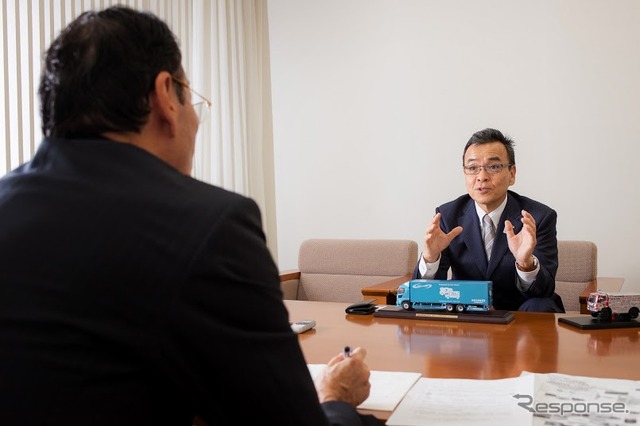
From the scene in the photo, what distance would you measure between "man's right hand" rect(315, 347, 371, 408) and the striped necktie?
1.70 meters

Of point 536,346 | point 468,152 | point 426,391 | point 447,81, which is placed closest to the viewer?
point 426,391

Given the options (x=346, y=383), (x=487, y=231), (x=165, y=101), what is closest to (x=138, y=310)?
(x=165, y=101)

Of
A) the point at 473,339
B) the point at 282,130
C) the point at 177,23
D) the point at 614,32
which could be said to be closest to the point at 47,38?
the point at 177,23

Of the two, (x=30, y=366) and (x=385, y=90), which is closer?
(x=30, y=366)

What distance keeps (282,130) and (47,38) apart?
2.18m

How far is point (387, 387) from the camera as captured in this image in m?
1.30

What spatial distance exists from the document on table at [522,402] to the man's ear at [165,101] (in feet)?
2.15

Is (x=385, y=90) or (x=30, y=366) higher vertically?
(x=385, y=90)

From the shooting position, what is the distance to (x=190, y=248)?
78 cm

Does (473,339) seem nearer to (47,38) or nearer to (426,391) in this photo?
(426,391)

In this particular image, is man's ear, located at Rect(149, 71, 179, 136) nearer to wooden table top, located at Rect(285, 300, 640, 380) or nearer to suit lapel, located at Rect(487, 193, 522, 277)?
wooden table top, located at Rect(285, 300, 640, 380)

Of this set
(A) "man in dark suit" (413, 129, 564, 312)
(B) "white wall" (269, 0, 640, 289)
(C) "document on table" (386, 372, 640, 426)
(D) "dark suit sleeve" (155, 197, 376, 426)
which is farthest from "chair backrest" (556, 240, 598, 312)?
(D) "dark suit sleeve" (155, 197, 376, 426)

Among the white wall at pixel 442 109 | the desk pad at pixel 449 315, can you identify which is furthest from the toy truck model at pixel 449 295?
the white wall at pixel 442 109

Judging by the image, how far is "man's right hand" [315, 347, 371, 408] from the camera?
1153mm
